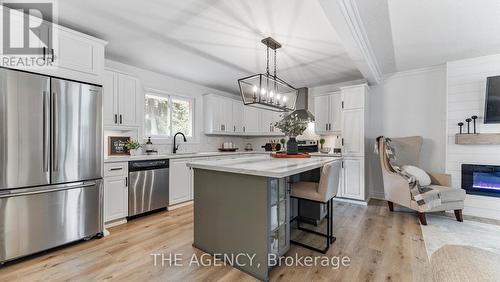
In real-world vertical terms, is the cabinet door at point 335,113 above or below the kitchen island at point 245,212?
above

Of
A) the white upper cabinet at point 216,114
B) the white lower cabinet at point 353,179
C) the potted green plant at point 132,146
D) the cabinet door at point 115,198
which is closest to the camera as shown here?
the cabinet door at point 115,198

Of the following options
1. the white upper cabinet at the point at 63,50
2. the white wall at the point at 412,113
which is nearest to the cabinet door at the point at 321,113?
the white wall at the point at 412,113

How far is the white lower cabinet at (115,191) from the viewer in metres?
2.92

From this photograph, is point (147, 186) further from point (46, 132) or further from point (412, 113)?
point (412, 113)

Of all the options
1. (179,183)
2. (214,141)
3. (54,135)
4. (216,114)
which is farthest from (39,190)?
(214,141)

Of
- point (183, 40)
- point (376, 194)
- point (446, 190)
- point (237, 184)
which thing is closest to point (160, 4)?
point (183, 40)

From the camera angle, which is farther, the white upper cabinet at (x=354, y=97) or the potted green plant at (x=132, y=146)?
the white upper cabinet at (x=354, y=97)

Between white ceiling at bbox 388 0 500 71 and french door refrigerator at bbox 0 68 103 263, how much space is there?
3.56m

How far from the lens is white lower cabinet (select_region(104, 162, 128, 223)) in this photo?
2.92 metres

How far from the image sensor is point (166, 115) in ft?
14.6

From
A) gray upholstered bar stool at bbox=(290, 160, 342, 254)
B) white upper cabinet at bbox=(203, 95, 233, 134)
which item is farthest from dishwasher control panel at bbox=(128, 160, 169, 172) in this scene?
gray upholstered bar stool at bbox=(290, 160, 342, 254)

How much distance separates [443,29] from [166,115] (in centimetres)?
460

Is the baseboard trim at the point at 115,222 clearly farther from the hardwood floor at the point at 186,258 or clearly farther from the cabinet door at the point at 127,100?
the cabinet door at the point at 127,100

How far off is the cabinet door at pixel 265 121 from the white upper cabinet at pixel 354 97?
2.00 m
